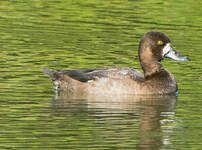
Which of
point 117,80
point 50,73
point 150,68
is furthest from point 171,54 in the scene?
point 50,73

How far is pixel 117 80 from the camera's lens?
1427cm

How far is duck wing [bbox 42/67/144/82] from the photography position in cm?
1432

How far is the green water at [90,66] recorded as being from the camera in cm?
1102

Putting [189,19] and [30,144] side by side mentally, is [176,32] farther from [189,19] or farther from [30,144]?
[30,144]

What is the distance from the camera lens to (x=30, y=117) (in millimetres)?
12016

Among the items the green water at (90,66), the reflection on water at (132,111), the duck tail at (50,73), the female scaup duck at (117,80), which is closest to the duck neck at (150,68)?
the female scaup duck at (117,80)

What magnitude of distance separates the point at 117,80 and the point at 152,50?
3.82 ft

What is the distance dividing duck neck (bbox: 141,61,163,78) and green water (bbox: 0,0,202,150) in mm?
559

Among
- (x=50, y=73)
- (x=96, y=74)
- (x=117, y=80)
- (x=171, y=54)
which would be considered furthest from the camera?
(x=171, y=54)

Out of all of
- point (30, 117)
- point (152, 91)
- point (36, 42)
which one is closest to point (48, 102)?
Result: point (30, 117)

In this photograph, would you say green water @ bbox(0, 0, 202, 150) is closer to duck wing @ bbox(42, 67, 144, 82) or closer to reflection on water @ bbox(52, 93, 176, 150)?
reflection on water @ bbox(52, 93, 176, 150)

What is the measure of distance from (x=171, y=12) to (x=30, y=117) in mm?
11103

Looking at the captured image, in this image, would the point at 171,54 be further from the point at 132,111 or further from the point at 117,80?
the point at 132,111

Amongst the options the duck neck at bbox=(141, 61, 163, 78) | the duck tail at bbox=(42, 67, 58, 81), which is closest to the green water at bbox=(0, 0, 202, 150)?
the duck tail at bbox=(42, 67, 58, 81)
